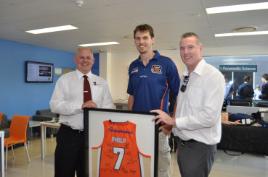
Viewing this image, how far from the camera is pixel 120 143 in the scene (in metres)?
1.84

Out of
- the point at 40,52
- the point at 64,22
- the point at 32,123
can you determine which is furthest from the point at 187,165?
the point at 40,52

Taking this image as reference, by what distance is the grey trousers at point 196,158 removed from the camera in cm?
185

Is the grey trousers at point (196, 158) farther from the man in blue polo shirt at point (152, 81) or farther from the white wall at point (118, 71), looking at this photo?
the white wall at point (118, 71)

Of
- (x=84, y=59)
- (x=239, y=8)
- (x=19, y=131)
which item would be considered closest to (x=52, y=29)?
(x=19, y=131)

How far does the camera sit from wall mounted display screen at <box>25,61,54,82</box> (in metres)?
7.71

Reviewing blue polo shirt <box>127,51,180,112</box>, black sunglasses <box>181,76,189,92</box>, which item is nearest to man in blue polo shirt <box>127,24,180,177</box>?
blue polo shirt <box>127,51,180,112</box>

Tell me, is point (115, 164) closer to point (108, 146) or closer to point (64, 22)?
point (108, 146)

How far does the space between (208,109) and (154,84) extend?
56 centimetres

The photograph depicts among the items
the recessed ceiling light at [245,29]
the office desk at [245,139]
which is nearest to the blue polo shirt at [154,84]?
the office desk at [245,139]

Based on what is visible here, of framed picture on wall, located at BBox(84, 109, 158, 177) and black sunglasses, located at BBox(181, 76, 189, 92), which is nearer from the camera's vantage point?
framed picture on wall, located at BBox(84, 109, 158, 177)

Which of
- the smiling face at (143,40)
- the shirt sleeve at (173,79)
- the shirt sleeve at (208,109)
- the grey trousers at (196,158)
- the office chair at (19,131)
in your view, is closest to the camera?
the shirt sleeve at (208,109)

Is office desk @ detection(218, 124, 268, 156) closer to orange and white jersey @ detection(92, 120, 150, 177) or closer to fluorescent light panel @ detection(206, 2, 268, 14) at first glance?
fluorescent light panel @ detection(206, 2, 268, 14)

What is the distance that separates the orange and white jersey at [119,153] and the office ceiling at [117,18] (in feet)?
8.42

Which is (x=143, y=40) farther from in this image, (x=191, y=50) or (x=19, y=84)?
(x=19, y=84)
